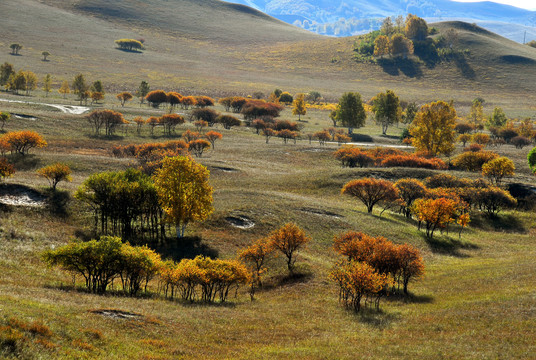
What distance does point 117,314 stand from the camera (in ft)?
103

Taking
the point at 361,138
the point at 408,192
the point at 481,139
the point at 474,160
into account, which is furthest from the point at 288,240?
the point at 481,139

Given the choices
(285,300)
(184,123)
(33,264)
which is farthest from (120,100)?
(285,300)

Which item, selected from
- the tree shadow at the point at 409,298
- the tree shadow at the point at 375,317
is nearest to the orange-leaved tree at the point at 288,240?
the tree shadow at the point at 409,298

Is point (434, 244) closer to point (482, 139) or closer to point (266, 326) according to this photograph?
point (266, 326)

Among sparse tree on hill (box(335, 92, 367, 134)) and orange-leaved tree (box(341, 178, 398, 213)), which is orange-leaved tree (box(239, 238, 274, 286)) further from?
sparse tree on hill (box(335, 92, 367, 134))

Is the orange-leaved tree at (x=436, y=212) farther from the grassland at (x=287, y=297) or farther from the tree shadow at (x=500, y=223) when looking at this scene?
the tree shadow at (x=500, y=223)

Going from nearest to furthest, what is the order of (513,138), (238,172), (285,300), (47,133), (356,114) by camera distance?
(285,300) → (238,172) → (47,133) → (513,138) → (356,114)

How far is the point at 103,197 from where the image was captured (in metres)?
60.4

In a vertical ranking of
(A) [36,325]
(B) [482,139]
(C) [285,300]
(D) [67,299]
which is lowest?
(C) [285,300]

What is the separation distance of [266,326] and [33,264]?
2959 cm

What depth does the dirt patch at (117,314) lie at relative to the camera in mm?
30688

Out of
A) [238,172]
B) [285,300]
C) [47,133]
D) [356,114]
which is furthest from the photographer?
[356,114]

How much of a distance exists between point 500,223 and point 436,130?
48907 mm

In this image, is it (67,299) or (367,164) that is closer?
(67,299)
